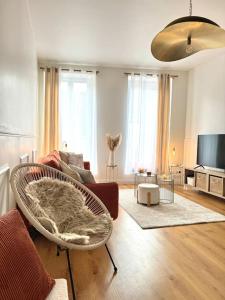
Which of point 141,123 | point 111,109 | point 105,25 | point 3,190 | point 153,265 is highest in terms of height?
point 105,25

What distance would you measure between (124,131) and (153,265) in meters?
4.16

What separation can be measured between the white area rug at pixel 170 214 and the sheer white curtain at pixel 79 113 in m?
2.01

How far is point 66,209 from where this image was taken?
1930 millimetres

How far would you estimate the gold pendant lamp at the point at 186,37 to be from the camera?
1.84 meters

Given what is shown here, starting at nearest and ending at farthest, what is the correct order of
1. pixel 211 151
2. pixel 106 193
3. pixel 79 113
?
pixel 106 193 → pixel 211 151 → pixel 79 113

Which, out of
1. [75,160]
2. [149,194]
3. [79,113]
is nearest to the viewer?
[149,194]

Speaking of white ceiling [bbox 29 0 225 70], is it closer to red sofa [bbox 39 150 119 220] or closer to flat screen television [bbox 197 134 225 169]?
flat screen television [bbox 197 134 225 169]

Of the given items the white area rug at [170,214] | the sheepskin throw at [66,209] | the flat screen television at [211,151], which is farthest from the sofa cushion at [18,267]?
the flat screen television at [211,151]

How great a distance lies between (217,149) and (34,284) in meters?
4.44

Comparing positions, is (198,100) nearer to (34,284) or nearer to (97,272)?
(97,272)

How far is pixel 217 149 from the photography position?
475 centimetres

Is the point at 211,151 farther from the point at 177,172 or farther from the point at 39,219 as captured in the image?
the point at 39,219

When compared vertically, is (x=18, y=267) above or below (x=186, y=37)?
below

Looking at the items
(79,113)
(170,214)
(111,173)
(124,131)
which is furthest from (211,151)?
(79,113)
